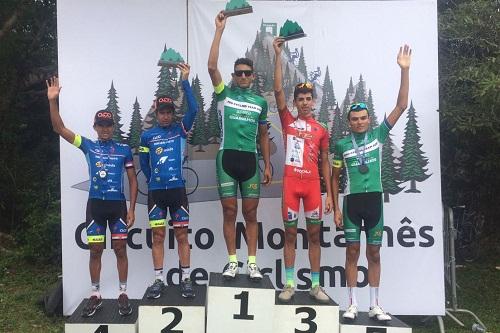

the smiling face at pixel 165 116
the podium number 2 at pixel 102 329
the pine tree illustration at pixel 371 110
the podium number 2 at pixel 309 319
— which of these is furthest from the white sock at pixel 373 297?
the smiling face at pixel 165 116

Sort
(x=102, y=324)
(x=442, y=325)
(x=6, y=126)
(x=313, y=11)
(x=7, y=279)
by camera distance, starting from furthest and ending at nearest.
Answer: (x=6, y=126) → (x=7, y=279) → (x=313, y=11) → (x=442, y=325) → (x=102, y=324)

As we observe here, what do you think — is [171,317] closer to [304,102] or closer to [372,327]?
[372,327]

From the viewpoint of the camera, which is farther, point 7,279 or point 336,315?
point 7,279

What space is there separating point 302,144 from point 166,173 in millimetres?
1134

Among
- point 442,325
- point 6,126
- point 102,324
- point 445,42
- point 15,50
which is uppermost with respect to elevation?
point 15,50

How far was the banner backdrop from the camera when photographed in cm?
453

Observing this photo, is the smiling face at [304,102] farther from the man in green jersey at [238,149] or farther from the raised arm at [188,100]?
the raised arm at [188,100]

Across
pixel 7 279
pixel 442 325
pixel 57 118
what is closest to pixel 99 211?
pixel 57 118

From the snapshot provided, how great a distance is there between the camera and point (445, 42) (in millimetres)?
4910

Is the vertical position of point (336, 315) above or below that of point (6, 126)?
below

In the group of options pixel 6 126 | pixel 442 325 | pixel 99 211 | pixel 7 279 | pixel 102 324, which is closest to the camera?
pixel 102 324

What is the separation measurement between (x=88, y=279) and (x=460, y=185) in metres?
4.07

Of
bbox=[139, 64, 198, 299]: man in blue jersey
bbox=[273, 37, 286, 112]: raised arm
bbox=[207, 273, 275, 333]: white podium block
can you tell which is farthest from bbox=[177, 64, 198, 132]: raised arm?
bbox=[207, 273, 275, 333]: white podium block

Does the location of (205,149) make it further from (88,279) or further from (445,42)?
(445,42)
